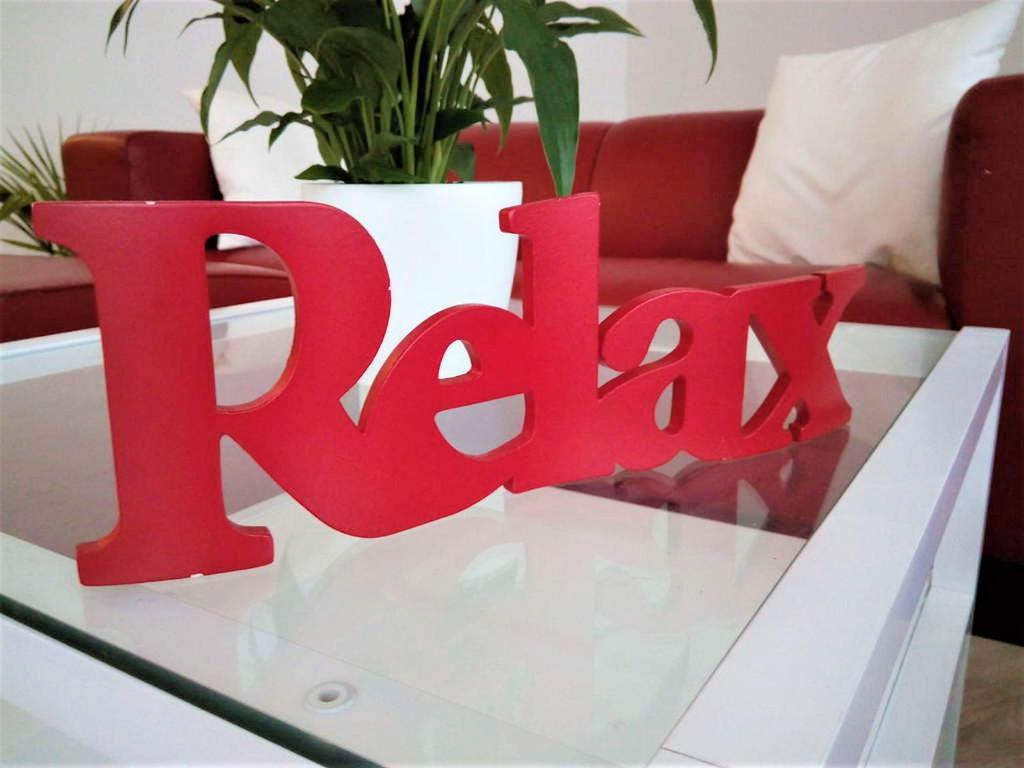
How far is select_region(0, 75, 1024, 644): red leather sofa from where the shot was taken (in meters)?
1.05

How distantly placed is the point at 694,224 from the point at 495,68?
120 centimetres

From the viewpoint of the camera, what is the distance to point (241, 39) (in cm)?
64

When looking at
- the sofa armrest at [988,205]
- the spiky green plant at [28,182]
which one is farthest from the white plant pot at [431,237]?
the spiky green plant at [28,182]

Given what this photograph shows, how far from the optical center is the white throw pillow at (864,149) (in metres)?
1.32

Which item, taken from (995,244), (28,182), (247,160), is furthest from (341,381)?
(28,182)

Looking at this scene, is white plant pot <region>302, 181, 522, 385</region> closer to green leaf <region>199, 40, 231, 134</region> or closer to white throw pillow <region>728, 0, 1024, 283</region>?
green leaf <region>199, 40, 231, 134</region>

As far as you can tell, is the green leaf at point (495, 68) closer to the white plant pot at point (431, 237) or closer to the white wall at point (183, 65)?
the white plant pot at point (431, 237)

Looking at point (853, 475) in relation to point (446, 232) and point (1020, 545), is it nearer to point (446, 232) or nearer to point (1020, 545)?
point (446, 232)

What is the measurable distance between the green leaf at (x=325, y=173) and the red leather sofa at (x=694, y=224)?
297mm

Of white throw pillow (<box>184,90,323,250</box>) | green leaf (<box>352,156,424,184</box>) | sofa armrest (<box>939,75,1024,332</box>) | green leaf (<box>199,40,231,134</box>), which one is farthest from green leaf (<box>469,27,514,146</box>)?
white throw pillow (<box>184,90,323,250</box>)

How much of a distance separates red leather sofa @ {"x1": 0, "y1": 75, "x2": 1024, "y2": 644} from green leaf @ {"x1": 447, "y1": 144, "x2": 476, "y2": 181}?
391 mm

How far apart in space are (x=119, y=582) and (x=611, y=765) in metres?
0.27

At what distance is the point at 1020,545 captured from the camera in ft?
3.58

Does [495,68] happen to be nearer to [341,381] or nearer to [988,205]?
[341,381]
